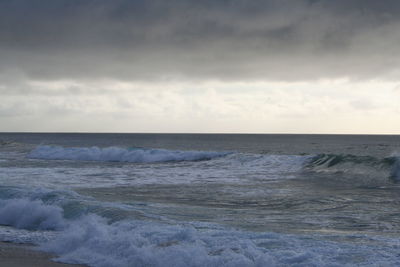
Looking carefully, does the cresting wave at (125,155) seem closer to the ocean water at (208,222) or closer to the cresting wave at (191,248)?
the ocean water at (208,222)

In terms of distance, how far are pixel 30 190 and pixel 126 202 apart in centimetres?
319

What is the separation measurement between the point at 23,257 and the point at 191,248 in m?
2.96

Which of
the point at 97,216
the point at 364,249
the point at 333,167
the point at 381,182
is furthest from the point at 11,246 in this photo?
the point at 333,167

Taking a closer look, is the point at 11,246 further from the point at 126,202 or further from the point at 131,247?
the point at 126,202

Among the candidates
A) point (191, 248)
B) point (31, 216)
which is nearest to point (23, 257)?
point (191, 248)

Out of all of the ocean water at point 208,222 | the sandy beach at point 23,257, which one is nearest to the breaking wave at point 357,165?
the ocean water at point 208,222

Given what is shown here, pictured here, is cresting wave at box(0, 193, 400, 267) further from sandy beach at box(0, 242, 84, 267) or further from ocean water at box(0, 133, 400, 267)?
sandy beach at box(0, 242, 84, 267)

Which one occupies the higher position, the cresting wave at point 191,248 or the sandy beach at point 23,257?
the cresting wave at point 191,248

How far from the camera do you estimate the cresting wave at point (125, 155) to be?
41.0m

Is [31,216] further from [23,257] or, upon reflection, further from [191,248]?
[191,248]

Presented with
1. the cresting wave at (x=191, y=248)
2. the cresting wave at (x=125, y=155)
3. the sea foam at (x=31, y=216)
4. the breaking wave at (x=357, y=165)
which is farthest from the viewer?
the cresting wave at (x=125, y=155)

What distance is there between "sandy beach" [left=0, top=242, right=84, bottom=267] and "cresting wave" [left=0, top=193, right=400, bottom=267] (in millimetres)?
254

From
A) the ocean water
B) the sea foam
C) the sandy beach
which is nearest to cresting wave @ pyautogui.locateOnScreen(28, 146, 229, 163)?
the ocean water

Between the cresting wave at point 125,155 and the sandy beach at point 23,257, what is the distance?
→ 30.9 meters
